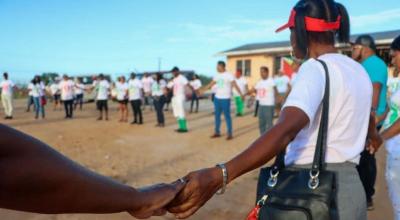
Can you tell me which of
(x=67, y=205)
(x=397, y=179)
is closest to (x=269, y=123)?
(x=397, y=179)

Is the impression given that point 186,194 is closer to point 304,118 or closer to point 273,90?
point 304,118

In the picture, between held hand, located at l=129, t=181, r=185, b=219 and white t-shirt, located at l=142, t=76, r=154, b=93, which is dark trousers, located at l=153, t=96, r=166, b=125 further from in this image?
held hand, located at l=129, t=181, r=185, b=219

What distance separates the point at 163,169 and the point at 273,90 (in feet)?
12.3

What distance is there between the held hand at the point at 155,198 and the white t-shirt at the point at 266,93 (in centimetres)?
708

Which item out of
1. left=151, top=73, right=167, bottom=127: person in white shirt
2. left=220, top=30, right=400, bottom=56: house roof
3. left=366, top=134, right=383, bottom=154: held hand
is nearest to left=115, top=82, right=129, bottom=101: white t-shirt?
left=151, top=73, right=167, bottom=127: person in white shirt

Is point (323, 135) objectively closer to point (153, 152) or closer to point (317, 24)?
point (317, 24)

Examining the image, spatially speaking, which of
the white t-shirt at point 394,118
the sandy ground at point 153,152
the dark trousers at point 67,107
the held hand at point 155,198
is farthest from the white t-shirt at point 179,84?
the held hand at point 155,198

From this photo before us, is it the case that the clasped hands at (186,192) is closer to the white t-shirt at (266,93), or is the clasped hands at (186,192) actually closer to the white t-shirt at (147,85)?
the white t-shirt at (266,93)

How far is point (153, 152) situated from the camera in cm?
808

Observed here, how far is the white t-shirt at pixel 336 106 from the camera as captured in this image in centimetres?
157

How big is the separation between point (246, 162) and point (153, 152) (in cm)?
671

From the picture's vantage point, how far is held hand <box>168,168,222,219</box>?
60.7 inches

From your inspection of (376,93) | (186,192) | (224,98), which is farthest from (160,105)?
(186,192)

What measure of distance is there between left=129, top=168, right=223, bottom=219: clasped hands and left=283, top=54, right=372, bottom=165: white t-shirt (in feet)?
1.33
